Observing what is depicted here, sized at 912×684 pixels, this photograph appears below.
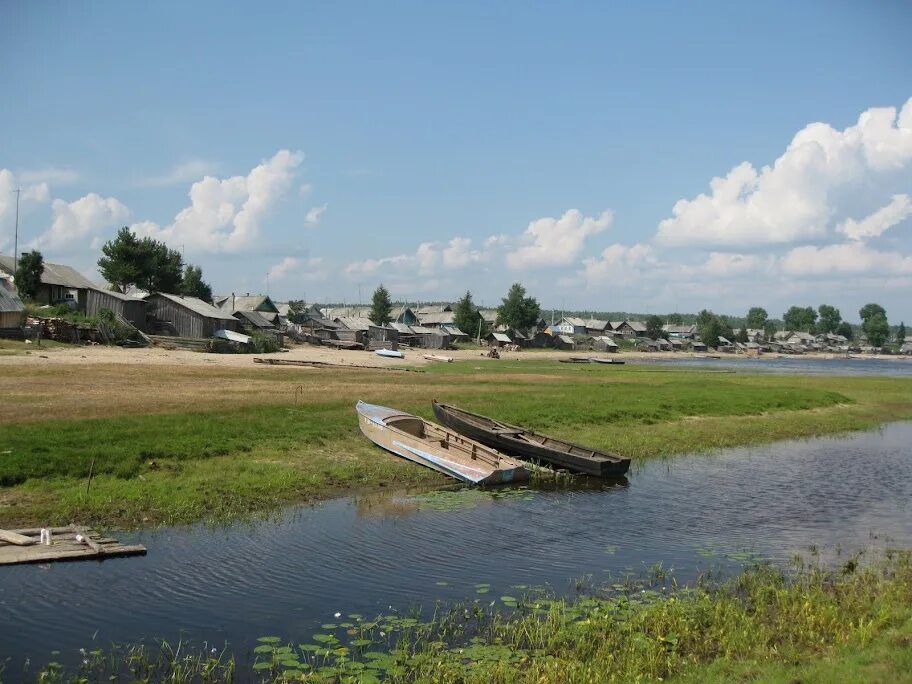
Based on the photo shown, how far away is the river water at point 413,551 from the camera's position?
1190 centimetres

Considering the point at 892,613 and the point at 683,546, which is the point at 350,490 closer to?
the point at 683,546

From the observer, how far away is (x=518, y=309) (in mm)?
143250

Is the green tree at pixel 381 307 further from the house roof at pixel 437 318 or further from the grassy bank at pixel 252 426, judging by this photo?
the grassy bank at pixel 252 426

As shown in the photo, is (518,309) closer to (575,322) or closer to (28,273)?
(575,322)

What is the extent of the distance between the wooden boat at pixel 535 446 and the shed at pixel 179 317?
169 ft

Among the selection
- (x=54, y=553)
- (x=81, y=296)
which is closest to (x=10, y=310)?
(x=81, y=296)

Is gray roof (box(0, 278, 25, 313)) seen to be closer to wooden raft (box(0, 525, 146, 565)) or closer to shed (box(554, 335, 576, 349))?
wooden raft (box(0, 525, 146, 565))

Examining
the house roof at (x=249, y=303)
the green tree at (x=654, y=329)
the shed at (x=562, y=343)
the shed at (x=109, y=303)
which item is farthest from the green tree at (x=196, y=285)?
the green tree at (x=654, y=329)

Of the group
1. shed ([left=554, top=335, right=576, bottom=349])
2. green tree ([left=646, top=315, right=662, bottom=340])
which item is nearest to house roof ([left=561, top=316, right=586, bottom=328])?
green tree ([left=646, top=315, right=662, bottom=340])

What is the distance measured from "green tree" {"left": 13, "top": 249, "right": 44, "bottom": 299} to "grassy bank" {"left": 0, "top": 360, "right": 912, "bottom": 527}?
33.2 m

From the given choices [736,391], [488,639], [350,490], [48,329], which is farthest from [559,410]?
[48,329]

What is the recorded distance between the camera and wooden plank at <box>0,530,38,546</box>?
1387 cm

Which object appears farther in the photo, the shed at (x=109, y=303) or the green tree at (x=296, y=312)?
the green tree at (x=296, y=312)

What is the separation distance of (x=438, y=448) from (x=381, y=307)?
110 metres
